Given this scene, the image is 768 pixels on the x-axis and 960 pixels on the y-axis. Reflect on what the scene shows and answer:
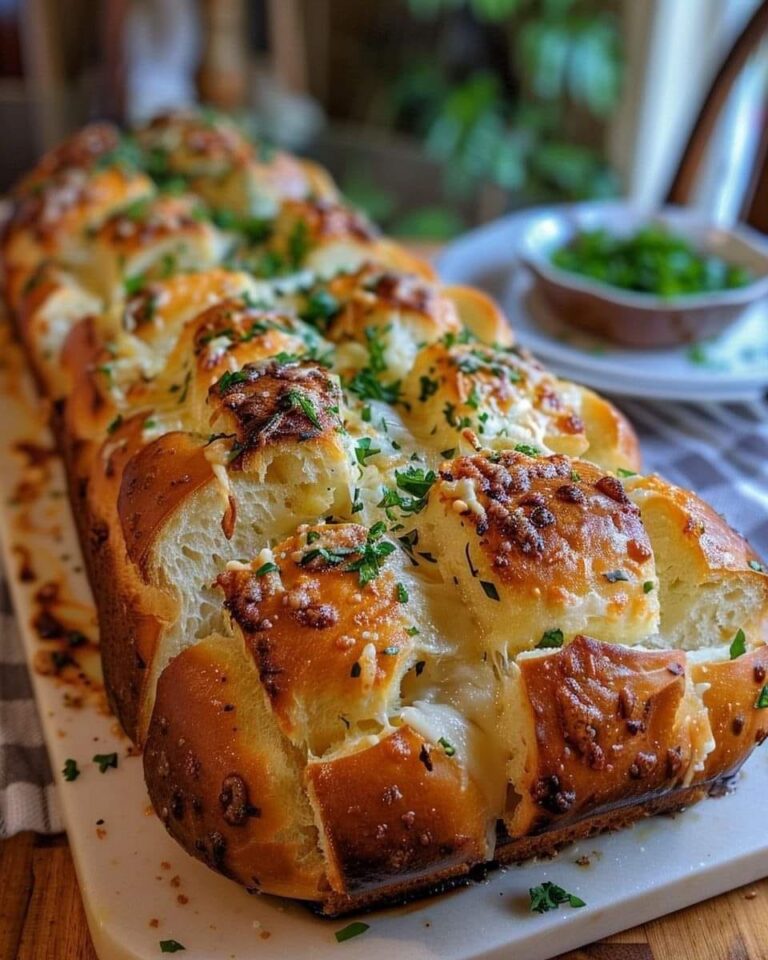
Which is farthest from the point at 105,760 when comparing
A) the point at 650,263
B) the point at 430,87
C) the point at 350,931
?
the point at 430,87

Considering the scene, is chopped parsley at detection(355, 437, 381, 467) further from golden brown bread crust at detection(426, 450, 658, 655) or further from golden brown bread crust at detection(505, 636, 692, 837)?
golden brown bread crust at detection(505, 636, 692, 837)

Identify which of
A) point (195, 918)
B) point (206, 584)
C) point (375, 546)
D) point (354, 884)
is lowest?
point (195, 918)

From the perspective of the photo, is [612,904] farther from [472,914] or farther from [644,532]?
[644,532]

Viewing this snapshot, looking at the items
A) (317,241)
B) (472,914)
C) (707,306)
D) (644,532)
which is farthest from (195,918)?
(707,306)

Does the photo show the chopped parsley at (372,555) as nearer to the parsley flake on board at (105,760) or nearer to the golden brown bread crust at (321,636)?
the golden brown bread crust at (321,636)

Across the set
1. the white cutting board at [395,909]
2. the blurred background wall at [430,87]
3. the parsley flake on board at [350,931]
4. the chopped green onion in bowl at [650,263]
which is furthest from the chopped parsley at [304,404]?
the blurred background wall at [430,87]

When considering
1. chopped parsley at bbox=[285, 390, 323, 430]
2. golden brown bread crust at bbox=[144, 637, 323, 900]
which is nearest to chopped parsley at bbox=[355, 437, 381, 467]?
chopped parsley at bbox=[285, 390, 323, 430]
